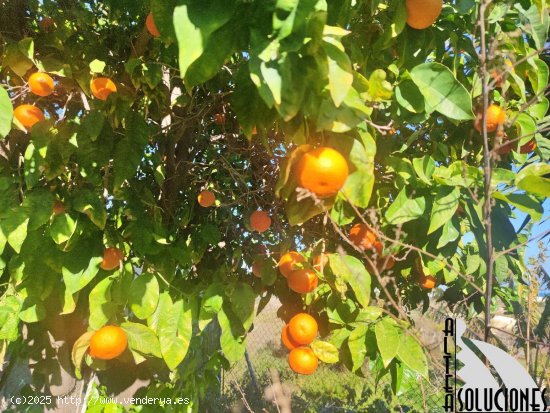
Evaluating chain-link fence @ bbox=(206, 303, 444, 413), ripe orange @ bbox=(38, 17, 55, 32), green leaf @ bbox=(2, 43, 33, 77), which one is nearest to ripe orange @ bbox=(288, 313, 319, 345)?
green leaf @ bbox=(2, 43, 33, 77)

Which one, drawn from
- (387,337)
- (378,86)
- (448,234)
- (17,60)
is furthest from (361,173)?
(17,60)

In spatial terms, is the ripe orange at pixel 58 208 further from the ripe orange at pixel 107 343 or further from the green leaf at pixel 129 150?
the ripe orange at pixel 107 343

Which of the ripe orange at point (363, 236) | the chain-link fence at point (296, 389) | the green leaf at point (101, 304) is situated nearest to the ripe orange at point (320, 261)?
the ripe orange at point (363, 236)

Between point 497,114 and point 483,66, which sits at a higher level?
point 497,114

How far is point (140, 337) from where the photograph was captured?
1.28 metres

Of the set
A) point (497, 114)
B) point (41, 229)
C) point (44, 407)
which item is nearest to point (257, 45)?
point (497, 114)

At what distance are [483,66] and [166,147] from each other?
4.61ft

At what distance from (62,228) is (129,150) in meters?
0.29

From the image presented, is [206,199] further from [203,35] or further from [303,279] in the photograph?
[203,35]

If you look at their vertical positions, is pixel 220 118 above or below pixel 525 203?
above

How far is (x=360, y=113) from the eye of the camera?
28.2 inches

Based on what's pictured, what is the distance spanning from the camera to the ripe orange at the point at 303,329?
1.33m

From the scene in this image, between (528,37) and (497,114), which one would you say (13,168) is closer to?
(497,114)

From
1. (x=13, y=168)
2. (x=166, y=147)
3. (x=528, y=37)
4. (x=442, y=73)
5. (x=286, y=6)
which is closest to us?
(x=286, y=6)
